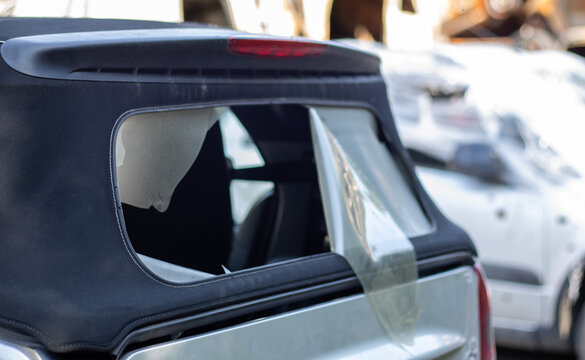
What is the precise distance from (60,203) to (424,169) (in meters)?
4.03

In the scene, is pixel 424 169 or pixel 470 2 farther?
pixel 470 2

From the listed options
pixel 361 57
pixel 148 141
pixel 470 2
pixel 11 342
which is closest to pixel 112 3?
pixel 361 57

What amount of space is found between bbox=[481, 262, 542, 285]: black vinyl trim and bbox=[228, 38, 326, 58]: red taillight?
3.16 metres

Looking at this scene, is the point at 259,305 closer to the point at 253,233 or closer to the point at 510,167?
the point at 253,233

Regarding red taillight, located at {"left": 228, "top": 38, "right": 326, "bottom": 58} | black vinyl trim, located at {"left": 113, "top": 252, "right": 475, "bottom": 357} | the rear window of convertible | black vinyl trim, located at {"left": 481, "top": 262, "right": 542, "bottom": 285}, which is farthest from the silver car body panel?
black vinyl trim, located at {"left": 481, "top": 262, "right": 542, "bottom": 285}

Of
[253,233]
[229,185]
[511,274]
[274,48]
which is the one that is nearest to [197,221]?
[229,185]

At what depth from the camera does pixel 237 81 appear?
197 centimetres

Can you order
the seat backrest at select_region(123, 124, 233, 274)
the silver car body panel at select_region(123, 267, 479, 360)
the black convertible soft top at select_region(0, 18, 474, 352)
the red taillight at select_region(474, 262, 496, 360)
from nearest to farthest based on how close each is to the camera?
1. the black convertible soft top at select_region(0, 18, 474, 352)
2. the silver car body panel at select_region(123, 267, 479, 360)
3. the seat backrest at select_region(123, 124, 233, 274)
4. the red taillight at select_region(474, 262, 496, 360)

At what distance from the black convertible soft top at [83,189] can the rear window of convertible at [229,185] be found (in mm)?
91

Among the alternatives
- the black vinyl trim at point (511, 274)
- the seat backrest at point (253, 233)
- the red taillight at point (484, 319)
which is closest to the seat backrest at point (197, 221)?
the seat backrest at point (253, 233)

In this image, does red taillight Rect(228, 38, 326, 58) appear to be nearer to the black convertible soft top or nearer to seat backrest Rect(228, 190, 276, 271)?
the black convertible soft top

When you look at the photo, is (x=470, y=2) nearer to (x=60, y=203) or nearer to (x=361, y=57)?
(x=361, y=57)

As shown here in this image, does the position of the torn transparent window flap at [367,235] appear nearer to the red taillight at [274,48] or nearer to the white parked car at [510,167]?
the red taillight at [274,48]

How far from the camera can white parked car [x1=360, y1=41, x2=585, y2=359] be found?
480 centimetres
